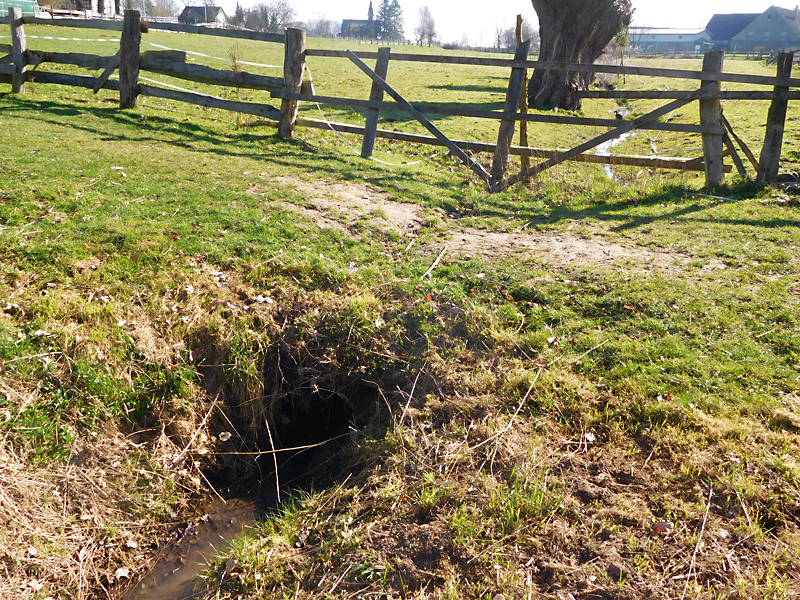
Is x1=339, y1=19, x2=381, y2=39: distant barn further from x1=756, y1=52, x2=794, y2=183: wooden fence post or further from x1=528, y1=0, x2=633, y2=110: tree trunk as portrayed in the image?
x1=756, y1=52, x2=794, y2=183: wooden fence post

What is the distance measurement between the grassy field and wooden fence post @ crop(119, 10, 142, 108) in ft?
12.9

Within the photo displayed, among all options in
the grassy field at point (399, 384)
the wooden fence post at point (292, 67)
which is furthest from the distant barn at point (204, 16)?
the grassy field at point (399, 384)

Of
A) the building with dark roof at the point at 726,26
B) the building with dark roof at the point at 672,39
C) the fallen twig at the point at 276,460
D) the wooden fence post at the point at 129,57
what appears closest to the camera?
the fallen twig at the point at 276,460

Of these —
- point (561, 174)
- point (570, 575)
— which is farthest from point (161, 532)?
point (561, 174)

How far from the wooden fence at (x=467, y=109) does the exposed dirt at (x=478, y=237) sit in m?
2.15

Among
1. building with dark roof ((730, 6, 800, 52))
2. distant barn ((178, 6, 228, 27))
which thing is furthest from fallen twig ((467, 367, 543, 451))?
building with dark roof ((730, 6, 800, 52))

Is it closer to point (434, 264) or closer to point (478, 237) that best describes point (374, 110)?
point (478, 237)

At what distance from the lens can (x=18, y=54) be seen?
1162 centimetres

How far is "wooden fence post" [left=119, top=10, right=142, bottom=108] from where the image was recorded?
10906 mm

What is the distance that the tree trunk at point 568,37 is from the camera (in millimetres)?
18656

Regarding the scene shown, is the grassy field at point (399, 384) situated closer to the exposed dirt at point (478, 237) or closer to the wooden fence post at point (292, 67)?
the exposed dirt at point (478, 237)

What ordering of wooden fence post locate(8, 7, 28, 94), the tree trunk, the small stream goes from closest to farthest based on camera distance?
wooden fence post locate(8, 7, 28, 94) < the small stream < the tree trunk

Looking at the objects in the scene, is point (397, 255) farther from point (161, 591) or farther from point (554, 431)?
point (161, 591)

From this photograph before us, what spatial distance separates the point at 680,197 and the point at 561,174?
1.88m
